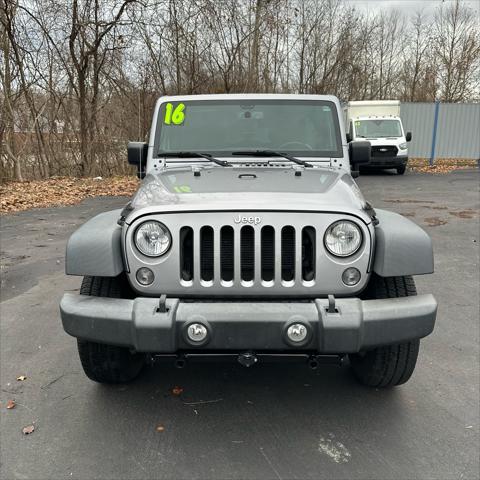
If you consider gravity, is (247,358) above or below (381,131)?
below

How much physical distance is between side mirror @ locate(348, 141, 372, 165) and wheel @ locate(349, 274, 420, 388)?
4.92 ft

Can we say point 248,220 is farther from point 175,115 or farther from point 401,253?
point 175,115

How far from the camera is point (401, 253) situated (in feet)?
8.20

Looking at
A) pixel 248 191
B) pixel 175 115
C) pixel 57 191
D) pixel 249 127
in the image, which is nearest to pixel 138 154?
pixel 175 115

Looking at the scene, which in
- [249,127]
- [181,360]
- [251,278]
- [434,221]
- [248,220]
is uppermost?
[249,127]

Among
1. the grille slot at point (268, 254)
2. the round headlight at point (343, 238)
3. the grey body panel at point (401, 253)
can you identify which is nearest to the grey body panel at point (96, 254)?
the grille slot at point (268, 254)

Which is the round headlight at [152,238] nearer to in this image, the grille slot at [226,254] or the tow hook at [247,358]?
the grille slot at [226,254]

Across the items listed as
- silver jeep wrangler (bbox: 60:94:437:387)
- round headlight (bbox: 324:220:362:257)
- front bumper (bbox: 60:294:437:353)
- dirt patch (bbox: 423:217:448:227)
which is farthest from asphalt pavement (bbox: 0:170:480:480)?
dirt patch (bbox: 423:217:448:227)

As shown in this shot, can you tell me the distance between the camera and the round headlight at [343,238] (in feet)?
8.11

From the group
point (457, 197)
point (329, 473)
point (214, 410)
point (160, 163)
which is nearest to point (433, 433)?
point (329, 473)

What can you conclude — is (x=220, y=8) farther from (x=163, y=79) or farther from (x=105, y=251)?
(x=105, y=251)

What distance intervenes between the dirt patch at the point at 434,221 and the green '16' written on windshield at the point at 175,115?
5.92m

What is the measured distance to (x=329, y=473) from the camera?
7.72 ft

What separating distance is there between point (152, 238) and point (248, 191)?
599mm
